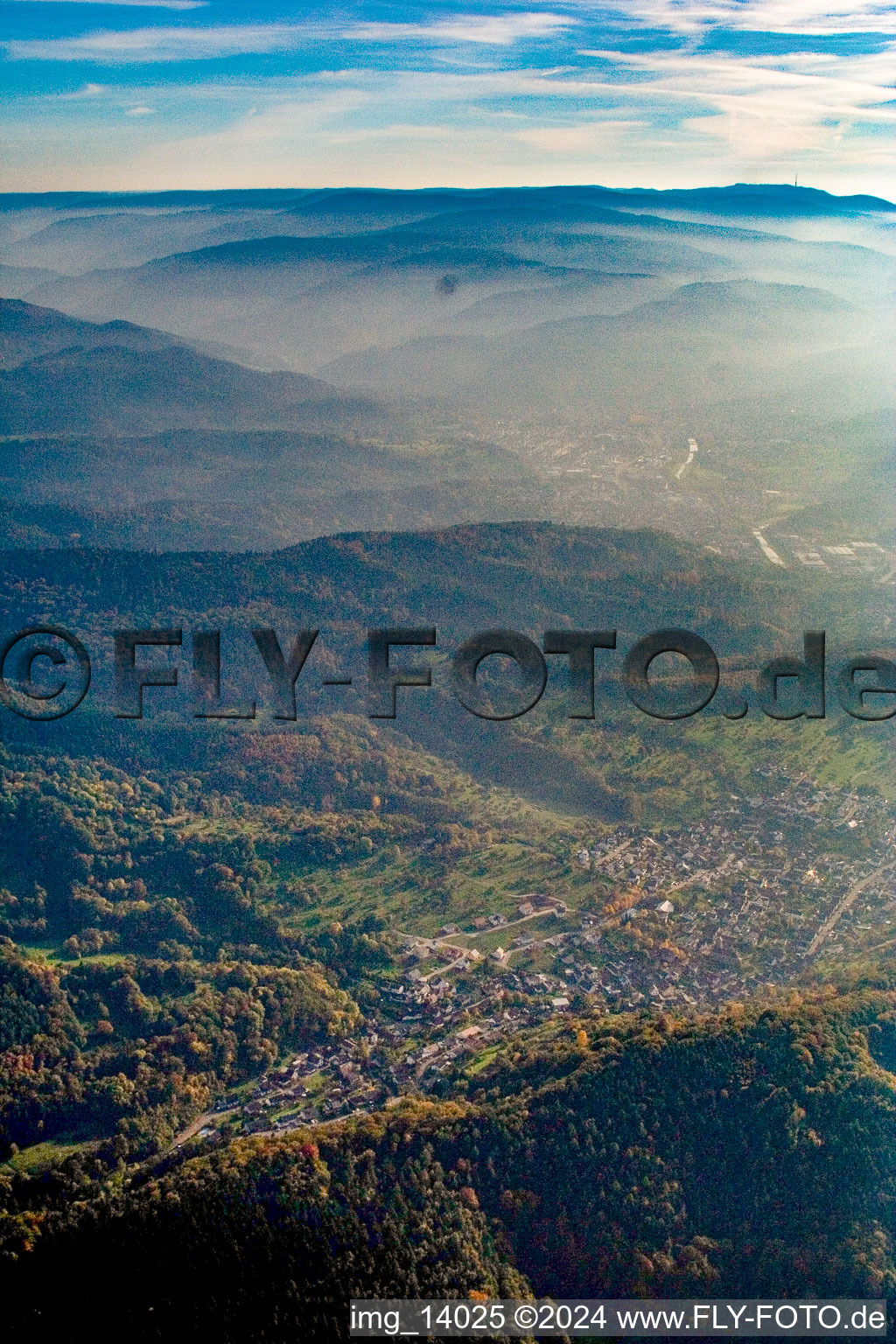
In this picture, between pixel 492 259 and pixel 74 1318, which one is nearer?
pixel 74 1318

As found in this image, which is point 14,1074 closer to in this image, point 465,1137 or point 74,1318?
point 74,1318

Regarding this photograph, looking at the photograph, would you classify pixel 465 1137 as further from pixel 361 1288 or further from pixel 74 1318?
pixel 74 1318

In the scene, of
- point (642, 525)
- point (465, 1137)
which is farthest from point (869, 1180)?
point (642, 525)

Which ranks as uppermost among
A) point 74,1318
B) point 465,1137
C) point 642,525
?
point 642,525

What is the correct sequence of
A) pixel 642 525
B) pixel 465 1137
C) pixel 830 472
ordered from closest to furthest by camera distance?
pixel 465 1137 → pixel 642 525 → pixel 830 472

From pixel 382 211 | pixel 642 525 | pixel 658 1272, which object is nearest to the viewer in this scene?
pixel 658 1272

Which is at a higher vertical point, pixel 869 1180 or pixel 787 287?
pixel 787 287
